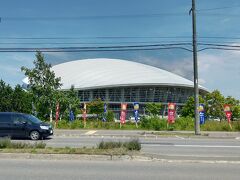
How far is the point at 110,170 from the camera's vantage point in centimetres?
968

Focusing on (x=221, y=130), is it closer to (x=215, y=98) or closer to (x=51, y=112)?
(x=51, y=112)

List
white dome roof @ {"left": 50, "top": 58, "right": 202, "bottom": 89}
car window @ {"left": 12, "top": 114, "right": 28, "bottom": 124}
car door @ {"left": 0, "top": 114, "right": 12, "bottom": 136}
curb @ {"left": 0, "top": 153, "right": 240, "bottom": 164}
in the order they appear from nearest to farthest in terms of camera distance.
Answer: curb @ {"left": 0, "top": 153, "right": 240, "bottom": 164}, car door @ {"left": 0, "top": 114, "right": 12, "bottom": 136}, car window @ {"left": 12, "top": 114, "right": 28, "bottom": 124}, white dome roof @ {"left": 50, "top": 58, "right": 202, "bottom": 89}

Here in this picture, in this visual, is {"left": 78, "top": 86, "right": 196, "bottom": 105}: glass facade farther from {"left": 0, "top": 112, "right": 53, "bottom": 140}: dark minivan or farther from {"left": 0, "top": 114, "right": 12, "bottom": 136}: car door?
{"left": 0, "top": 112, "right": 53, "bottom": 140}: dark minivan

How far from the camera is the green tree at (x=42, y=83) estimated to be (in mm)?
36375

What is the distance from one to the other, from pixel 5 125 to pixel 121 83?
90938mm

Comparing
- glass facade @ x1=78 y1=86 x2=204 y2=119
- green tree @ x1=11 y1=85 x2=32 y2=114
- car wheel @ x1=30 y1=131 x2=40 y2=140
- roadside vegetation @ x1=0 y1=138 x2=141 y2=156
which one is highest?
glass facade @ x1=78 y1=86 x2=204 y2=119

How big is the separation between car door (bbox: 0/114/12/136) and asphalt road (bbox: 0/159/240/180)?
1070 cm

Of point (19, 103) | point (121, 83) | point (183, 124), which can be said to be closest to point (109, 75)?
point (121, 83)

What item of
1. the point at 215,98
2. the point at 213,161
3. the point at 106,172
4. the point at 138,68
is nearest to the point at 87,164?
the point at 106,172

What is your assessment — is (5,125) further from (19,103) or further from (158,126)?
(19,103)

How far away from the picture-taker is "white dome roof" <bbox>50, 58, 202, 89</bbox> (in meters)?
112

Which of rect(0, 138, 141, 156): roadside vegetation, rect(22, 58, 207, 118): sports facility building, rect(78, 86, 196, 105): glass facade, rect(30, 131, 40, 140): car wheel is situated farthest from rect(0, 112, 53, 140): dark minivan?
rect(78, 86, 196, 105): glass facade

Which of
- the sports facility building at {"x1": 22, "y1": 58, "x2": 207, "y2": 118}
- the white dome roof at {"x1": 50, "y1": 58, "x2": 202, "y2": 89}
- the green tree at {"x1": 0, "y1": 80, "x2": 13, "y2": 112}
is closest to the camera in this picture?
the green tree at {"x1": 0, "y1": 80, "x2": 13, "y2": 112}

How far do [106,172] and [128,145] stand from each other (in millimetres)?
3636
